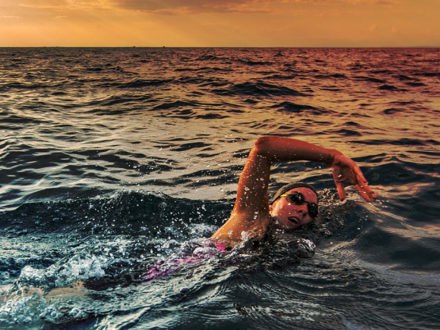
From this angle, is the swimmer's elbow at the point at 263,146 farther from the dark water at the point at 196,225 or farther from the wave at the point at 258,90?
the wave at the point at 258,90

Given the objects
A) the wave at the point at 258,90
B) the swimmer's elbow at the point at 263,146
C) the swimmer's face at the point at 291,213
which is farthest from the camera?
the wave at the point at 258,90

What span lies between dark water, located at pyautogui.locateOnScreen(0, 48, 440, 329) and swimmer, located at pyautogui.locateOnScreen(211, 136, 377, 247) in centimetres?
30

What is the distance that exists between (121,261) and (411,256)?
361cm

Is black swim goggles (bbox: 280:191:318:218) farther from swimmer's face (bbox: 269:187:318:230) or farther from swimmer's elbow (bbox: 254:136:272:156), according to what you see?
swimmer's elbow (bbox: 254:136:272:156)

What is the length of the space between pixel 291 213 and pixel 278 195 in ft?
1.19

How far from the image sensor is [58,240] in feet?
23.3

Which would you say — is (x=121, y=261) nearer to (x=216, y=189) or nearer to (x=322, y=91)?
(x=216, y=189)

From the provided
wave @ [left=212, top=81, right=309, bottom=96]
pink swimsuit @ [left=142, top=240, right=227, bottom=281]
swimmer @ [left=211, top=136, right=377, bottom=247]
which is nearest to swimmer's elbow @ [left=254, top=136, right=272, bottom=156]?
swimmer @ [left=211, top=136, right=377, bottom=247]

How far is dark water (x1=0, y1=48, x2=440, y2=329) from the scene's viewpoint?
452 cm

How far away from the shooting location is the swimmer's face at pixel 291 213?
252 inches

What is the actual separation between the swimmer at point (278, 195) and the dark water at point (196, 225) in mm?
302

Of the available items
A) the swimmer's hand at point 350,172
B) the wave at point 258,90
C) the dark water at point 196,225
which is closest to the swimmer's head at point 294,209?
the dark water at point 196,225

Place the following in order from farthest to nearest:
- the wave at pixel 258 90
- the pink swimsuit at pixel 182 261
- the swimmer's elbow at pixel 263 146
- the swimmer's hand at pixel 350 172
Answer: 1. the wave at pixel 258 90
2. the swimmer's elbow at pixel 263 146
3. the swimmer's hand at pixel 350 172
4. the pink swimsuit at pixel 182 261

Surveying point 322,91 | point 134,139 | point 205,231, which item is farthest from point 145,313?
point 322,91
